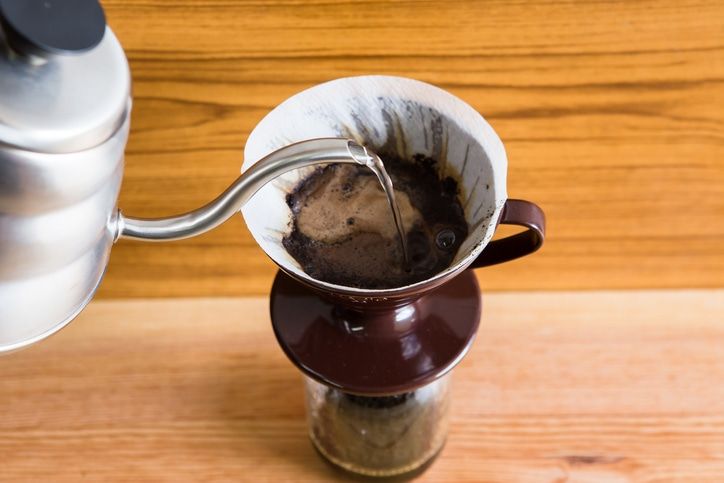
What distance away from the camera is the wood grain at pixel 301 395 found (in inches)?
33.9

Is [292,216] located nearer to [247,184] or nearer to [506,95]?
[247,184]

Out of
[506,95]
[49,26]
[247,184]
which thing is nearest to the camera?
[49,26]

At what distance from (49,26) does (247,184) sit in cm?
17

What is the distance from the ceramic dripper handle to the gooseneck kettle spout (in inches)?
5.4

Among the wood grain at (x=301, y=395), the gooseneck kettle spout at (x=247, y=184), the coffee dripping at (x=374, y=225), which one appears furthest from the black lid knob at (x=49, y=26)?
the wood grain at (x=301, y=395)

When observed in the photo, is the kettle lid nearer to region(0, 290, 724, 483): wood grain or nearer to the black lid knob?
the black lid knob

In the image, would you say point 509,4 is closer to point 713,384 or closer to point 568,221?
point 568,221

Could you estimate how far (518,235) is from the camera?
0.69 m

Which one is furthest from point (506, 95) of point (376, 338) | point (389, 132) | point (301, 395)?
point (301, 395)

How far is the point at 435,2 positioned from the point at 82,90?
1.33ft

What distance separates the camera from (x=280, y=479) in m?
0.85

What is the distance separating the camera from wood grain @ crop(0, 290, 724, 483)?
33.9 inches

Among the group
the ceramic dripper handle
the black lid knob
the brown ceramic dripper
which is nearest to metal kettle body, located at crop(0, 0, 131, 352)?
the black lid knob

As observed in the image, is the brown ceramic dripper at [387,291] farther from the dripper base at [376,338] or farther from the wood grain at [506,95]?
the wood grain at [506,95]
